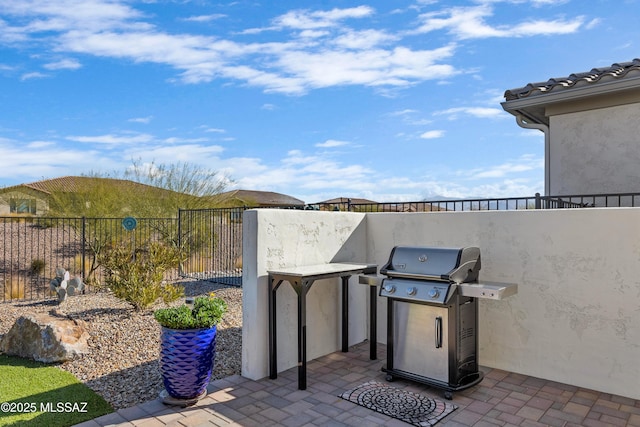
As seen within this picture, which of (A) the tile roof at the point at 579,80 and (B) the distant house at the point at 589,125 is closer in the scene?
(A) the tile roof at the point at 579,80

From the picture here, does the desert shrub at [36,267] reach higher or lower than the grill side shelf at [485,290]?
lower

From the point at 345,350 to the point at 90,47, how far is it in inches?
309

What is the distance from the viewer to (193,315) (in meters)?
3.75

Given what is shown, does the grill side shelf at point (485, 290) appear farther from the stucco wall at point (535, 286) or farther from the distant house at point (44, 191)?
the distant house at point (44, 191)

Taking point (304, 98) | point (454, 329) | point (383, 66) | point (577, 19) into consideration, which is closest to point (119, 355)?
point (454, 329)

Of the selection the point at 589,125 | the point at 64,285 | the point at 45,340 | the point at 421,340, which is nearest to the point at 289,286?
the point at 421,340

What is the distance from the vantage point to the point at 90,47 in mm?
8031

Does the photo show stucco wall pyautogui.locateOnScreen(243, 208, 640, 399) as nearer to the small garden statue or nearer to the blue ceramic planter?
the blue ceramic planter

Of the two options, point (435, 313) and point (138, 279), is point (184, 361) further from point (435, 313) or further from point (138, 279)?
point (138, 279)

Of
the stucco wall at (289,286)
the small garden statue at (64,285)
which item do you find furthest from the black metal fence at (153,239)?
the stucco wall at (289,286)

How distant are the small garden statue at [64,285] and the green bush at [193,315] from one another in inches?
208

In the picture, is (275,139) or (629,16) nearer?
(629,16)

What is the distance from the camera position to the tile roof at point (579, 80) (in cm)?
605

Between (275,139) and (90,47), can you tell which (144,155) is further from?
(90,47)
